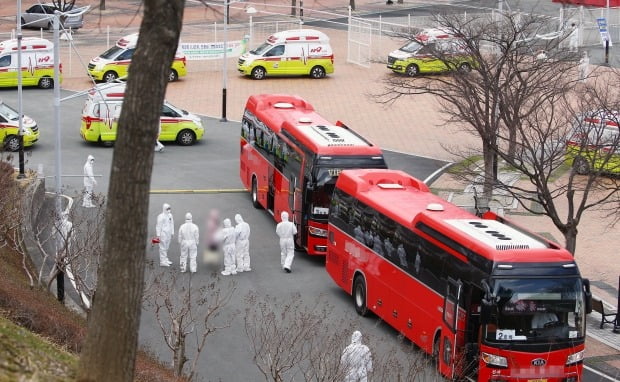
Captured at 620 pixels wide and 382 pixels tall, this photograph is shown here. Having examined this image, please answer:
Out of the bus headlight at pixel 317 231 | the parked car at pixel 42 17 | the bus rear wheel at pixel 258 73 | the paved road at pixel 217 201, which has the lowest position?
the paved road at pixel 217 201

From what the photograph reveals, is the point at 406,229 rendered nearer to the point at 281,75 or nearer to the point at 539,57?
the point at 539,57

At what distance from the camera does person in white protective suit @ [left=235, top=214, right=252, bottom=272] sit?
25750 millimetres

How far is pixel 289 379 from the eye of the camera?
19.4 meters

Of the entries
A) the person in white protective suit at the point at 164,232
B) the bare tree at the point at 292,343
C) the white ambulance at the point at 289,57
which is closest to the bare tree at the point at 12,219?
the person in white protective suit at the point at 164,232

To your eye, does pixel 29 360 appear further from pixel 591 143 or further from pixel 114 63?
pixel 114 63

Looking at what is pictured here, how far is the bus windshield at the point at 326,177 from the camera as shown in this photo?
88.2 ft

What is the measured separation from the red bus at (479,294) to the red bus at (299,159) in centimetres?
449

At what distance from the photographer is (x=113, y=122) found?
37.4m

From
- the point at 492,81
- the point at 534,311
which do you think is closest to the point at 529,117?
the point at 492,81

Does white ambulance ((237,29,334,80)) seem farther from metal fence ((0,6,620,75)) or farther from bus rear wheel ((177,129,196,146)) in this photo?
bus rear wheel ((177,129,196,146))

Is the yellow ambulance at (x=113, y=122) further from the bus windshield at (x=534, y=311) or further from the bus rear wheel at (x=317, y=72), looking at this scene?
the bus windshield at (x=534, y=311)

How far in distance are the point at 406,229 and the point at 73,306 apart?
6476 mm

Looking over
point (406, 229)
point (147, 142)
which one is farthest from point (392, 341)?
point (147, 142)

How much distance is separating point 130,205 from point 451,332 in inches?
392
